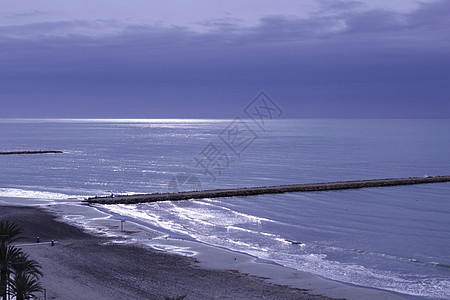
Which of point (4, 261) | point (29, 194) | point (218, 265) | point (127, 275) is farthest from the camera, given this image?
point (29, 194)

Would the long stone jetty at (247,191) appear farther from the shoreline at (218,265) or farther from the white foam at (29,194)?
the shoreline at (218,265)

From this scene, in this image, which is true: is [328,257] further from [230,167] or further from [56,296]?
[230,167]

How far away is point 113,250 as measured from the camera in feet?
126

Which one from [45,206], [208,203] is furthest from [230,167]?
[45,206]

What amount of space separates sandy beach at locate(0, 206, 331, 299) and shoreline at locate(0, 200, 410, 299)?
0.23ft

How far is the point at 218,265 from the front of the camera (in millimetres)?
35156

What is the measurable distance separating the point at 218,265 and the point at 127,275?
6.25 metres

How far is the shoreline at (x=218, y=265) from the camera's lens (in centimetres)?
2948

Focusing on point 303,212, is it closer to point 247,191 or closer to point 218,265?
point 247,191

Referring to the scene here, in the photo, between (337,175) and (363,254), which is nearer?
(363,254)

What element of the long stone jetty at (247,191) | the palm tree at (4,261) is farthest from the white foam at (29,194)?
the palm tree at (4,261)

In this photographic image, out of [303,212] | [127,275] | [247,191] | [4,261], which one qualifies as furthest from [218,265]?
[247,191]

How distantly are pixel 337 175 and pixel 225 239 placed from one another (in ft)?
174

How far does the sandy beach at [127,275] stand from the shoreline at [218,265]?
0.07 metres
